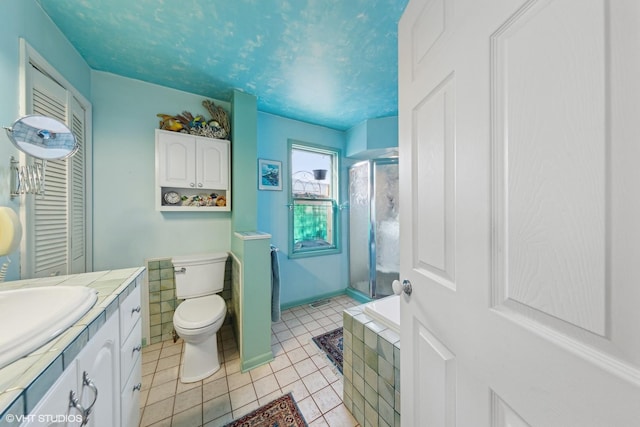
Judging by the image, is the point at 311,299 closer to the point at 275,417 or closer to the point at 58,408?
the point at 275,417

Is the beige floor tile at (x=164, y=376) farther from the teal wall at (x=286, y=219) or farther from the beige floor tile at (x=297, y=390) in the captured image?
the teal wall at (x=286, y=219)

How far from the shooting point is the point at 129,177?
181 centimetres

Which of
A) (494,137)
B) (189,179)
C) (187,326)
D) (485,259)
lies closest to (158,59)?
(189,179)

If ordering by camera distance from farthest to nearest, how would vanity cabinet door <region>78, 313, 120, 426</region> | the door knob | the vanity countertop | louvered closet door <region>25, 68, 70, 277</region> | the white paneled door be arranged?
louvered closet door <region>25, 68, 70, 277</region>, the door knob, vanity cabinet door <region>78, 313, 120, 426</region>, the vanity countertop, the white paneled door

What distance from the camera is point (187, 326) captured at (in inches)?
57.2

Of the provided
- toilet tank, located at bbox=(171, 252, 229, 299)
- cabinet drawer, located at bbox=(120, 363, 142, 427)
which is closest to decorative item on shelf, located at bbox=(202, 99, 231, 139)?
toilet tank, located at bbox=(171, 252, 229, 299)

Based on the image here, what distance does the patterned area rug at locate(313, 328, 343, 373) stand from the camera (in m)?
1.72

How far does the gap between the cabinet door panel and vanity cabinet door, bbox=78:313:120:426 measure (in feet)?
4.40

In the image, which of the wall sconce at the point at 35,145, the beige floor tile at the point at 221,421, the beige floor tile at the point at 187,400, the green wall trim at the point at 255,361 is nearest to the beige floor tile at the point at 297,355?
the green wall trim at the point at 255,361

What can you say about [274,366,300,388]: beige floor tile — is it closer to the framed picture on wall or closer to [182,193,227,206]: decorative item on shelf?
[182,193,227,206]: decorative item on shelf

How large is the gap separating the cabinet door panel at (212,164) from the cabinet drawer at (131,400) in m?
1.40

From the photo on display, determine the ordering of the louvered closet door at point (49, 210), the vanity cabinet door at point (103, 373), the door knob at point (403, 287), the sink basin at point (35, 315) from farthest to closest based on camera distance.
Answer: the louvered closet door at point (49, 210) → the door knob at point (403, 287) → the vanity cabinet door at point (103, 373) → the sink basin at point (35, 315)

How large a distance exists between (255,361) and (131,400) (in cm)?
84

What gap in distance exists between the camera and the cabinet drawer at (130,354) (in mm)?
889
